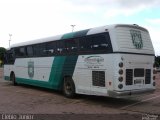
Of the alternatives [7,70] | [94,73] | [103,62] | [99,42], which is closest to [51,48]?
[94,73]

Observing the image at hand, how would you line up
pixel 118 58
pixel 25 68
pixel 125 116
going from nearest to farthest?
pixel 125 116, pixel 118 58, pixel 25 68

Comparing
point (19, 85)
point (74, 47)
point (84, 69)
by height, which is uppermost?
point (74, 47)

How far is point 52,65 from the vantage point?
665 inches

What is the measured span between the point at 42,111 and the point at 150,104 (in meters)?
4.64

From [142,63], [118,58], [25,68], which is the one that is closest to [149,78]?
[142,63]

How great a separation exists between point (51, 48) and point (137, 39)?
535 cm

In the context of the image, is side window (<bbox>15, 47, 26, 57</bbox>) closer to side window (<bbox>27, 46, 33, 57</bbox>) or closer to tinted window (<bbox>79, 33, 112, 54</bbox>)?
side window (<bbox>27, 46, 33, 57</bbox>)

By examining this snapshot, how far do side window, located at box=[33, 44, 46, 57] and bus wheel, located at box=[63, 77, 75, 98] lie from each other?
9.73 feet

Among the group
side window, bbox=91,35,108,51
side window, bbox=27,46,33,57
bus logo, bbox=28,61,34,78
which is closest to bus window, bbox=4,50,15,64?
side window, bbox=27,46,33,57

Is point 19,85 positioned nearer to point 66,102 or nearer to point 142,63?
point 66,102

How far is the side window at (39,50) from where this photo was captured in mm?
17997

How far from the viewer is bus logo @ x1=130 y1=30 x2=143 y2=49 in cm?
1321

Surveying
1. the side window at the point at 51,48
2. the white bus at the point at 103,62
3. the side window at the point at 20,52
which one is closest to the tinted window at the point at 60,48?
the white bus at the point at 103,62

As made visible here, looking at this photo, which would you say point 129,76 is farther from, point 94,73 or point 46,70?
point 46,70
